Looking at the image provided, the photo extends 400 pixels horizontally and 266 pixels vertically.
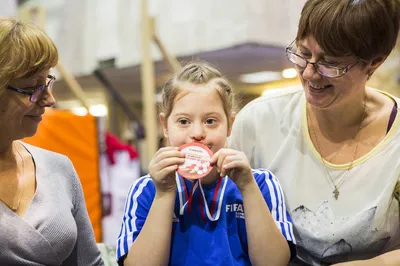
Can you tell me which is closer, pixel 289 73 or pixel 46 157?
pixel 46 157

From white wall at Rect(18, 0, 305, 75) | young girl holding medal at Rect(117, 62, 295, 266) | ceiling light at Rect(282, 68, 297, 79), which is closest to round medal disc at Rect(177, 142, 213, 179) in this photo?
young girl holding medal at Rect(117, 62, 295, 266)

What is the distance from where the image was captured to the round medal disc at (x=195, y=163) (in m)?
1.38

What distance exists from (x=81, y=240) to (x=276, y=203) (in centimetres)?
63

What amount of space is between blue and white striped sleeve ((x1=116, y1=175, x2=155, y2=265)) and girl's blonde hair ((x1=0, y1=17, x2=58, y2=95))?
0.44 metres

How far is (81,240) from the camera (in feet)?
5.37

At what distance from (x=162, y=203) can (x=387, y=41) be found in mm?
838

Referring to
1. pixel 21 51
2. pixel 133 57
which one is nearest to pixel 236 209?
pixel 21 51

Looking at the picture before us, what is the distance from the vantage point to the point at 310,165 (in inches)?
67.9

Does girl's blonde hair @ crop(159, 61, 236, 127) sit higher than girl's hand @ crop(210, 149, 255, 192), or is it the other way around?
girl's blonde hair @ crop(159, 61, 236, 127)

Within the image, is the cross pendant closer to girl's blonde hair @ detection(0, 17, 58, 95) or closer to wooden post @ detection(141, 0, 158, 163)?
girl's blonde hair @ detection(0, 17, 58, 95)

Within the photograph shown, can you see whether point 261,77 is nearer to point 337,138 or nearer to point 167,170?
point 337,138

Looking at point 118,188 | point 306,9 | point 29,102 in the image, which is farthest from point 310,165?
point 118,188

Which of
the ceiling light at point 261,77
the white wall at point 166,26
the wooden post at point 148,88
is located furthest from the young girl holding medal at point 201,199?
the ceiling light at point 261,77

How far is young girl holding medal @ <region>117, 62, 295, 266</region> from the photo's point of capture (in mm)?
1383
